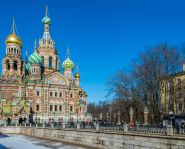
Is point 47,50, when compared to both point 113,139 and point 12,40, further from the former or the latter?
point 113,139

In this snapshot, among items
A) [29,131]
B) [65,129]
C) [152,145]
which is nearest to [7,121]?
[29,131]

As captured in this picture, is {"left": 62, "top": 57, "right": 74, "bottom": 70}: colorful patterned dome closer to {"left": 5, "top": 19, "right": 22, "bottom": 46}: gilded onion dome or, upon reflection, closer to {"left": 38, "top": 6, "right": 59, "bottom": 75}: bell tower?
{"left": 38, "top": 6, "right": 59, "bottom": 75}: bell tower

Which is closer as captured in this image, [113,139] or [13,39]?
[113,139]

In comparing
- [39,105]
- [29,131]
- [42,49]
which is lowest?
[29,131]

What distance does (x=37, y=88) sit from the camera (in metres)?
69.2

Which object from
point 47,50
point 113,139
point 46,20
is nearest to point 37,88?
point 47,50

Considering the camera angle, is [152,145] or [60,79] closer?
[152,145]

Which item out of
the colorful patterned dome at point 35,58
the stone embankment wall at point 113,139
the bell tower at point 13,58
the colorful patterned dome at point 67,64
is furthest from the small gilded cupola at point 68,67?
the stone embankment wall at point 113,139

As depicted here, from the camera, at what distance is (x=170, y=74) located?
3709 cm

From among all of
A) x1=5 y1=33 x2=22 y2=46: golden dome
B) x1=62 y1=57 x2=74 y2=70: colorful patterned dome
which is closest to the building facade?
x1=5 y1=33 x2=22 y2=46: golden dome

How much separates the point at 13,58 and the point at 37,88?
321 inches

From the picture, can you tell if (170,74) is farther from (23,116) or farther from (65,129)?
(23,116)

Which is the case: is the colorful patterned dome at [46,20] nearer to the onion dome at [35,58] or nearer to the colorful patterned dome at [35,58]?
the colorful patterned dome at [35,58]

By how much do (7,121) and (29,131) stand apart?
11.8 meters
